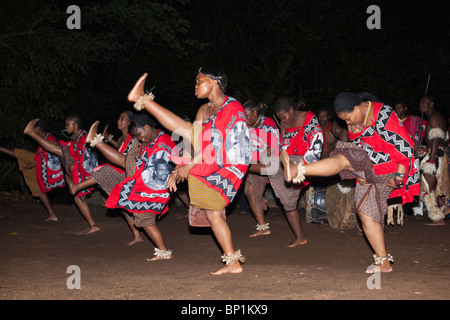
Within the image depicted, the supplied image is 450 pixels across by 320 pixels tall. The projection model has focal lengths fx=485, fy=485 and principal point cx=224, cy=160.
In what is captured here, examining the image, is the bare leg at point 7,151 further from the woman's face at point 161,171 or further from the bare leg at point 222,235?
the bare leg at point 222,235

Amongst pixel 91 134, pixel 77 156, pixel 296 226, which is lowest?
pixel 296 226

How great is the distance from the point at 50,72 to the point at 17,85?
0.66m

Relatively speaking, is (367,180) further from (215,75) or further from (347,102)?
(215,75)

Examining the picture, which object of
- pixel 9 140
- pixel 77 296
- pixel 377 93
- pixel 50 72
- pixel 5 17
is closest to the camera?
pixel 77 296

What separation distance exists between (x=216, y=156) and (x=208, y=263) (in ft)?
4.39

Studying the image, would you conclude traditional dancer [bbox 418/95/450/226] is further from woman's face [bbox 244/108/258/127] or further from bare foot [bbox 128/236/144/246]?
bare foot [bbox 128/236/144/246]

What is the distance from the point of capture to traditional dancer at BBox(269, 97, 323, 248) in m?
5.69

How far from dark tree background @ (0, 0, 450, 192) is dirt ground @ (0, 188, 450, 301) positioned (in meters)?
3.60

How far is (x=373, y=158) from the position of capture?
4.26 meters

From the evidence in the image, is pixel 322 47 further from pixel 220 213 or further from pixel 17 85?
pixel 220 213

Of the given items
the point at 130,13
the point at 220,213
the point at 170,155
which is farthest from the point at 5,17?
the point at 220,213

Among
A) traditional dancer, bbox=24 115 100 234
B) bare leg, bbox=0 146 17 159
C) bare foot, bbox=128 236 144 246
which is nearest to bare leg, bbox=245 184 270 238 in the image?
bare foot, bbox=128 236 144 246

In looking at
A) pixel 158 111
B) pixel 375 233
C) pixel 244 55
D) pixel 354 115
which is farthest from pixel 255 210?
pixel 244 55

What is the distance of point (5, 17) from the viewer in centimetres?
868
